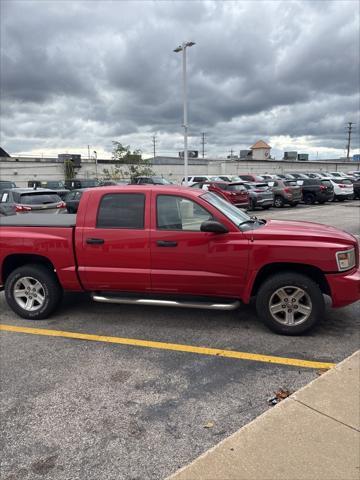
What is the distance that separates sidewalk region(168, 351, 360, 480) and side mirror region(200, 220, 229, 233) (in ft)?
6.16

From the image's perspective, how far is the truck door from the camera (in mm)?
4773

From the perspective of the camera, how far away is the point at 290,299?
448 centimetres

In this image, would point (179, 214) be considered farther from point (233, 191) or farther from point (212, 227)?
point (233, 191)

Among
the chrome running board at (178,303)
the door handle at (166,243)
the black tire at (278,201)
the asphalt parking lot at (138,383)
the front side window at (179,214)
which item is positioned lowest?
the asphalt parking lot at (138,383)

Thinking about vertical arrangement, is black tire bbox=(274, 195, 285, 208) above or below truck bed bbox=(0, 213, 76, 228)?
below

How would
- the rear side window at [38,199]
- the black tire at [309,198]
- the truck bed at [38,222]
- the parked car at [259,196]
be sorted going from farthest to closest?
1. the black tire at [309,198]
2. the parked car at [259,196]
3. the rear side window at [38,199]
4. the truck bed at [38,222]

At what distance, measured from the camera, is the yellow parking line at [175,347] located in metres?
3.90

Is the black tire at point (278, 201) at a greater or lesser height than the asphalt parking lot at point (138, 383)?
greater

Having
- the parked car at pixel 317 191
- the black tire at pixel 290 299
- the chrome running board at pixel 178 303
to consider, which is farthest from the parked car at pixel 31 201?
the parked car at pixel 317 191

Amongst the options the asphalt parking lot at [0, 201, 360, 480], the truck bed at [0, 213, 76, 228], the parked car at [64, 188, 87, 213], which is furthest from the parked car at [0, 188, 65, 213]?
the asphalt parking lot at [0, 201, 360, 480]

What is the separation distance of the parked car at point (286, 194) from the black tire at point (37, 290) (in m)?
19.3

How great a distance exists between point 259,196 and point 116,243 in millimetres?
17009

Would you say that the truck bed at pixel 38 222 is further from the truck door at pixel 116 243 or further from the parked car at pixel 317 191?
the parked car at pixel 317 191

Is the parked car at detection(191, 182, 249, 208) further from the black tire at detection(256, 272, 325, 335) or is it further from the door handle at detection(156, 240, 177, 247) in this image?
the black tire at detection(256, 272, 325, 335)
